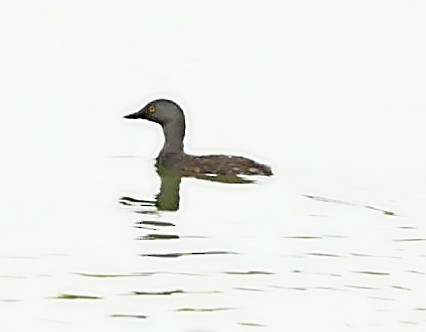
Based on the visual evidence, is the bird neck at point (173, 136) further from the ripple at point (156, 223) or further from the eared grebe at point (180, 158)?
the ripple at point (156, 223)

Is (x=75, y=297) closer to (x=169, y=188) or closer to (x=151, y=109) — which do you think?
(x=169, y=188)

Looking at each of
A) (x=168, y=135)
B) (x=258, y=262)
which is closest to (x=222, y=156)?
(x=168, y=135)

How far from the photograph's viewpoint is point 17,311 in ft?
34.2

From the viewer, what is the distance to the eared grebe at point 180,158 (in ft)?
56.7

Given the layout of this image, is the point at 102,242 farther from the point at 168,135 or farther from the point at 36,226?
the point at 168,135

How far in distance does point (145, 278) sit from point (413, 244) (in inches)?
115

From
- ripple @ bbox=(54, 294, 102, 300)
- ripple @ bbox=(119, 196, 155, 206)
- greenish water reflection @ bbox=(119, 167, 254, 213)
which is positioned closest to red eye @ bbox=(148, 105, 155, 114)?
greenish water reflection @ bbox=(119, 167, 254, 213)

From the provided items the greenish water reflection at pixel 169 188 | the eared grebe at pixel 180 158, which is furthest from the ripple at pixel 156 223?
the eared grebe at pixel 180 158

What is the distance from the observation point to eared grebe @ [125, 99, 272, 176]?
17.3m

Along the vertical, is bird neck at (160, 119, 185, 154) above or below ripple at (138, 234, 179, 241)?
above

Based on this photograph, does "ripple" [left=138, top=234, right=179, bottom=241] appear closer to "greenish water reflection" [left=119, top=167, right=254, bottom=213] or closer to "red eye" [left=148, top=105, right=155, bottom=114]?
"greenish water reflection" [left=119, top=167, right=254, bottom=213]

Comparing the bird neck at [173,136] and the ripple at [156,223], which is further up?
the bird neck at [173,136]

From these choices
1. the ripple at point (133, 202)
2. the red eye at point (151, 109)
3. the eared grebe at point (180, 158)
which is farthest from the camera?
the red eye at point (151, 109)

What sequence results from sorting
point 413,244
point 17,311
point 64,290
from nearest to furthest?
point 17,311, point 64,290, point 413,244
